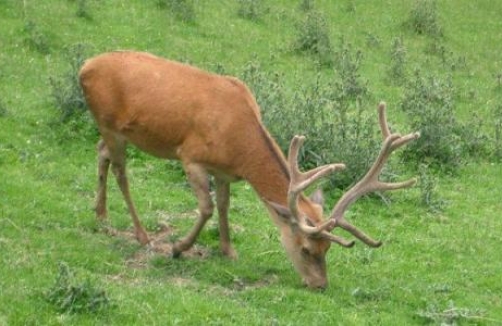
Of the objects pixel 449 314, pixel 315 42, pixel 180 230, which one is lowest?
pixel 315 42

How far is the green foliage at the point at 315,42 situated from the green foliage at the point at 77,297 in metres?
11.9

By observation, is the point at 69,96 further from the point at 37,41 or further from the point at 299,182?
the point at 299,182

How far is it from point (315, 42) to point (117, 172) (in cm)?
973

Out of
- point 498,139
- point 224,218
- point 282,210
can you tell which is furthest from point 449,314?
point 498,139

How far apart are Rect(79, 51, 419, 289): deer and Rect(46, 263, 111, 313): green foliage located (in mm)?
1834

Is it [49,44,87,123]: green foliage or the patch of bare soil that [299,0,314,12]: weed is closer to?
[49,44,87,123]: green foliage

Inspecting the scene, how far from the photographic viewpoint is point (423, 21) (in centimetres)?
2167

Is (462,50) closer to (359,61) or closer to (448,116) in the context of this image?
(359,61)

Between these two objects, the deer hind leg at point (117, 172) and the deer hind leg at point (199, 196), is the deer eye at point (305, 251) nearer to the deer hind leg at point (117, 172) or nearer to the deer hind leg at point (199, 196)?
the deer hind leg at point (199, 196)

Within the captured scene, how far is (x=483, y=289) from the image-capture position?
9.80 meters

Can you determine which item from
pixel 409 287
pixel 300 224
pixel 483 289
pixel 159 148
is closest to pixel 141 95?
pixel 159 148

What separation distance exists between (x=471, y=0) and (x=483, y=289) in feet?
53.1

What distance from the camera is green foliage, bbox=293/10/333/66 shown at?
746 inches

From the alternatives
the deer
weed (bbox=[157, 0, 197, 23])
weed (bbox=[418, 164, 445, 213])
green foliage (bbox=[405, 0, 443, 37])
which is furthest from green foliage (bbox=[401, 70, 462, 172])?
green foliage (bbox=[405, 0, 443, 37])
